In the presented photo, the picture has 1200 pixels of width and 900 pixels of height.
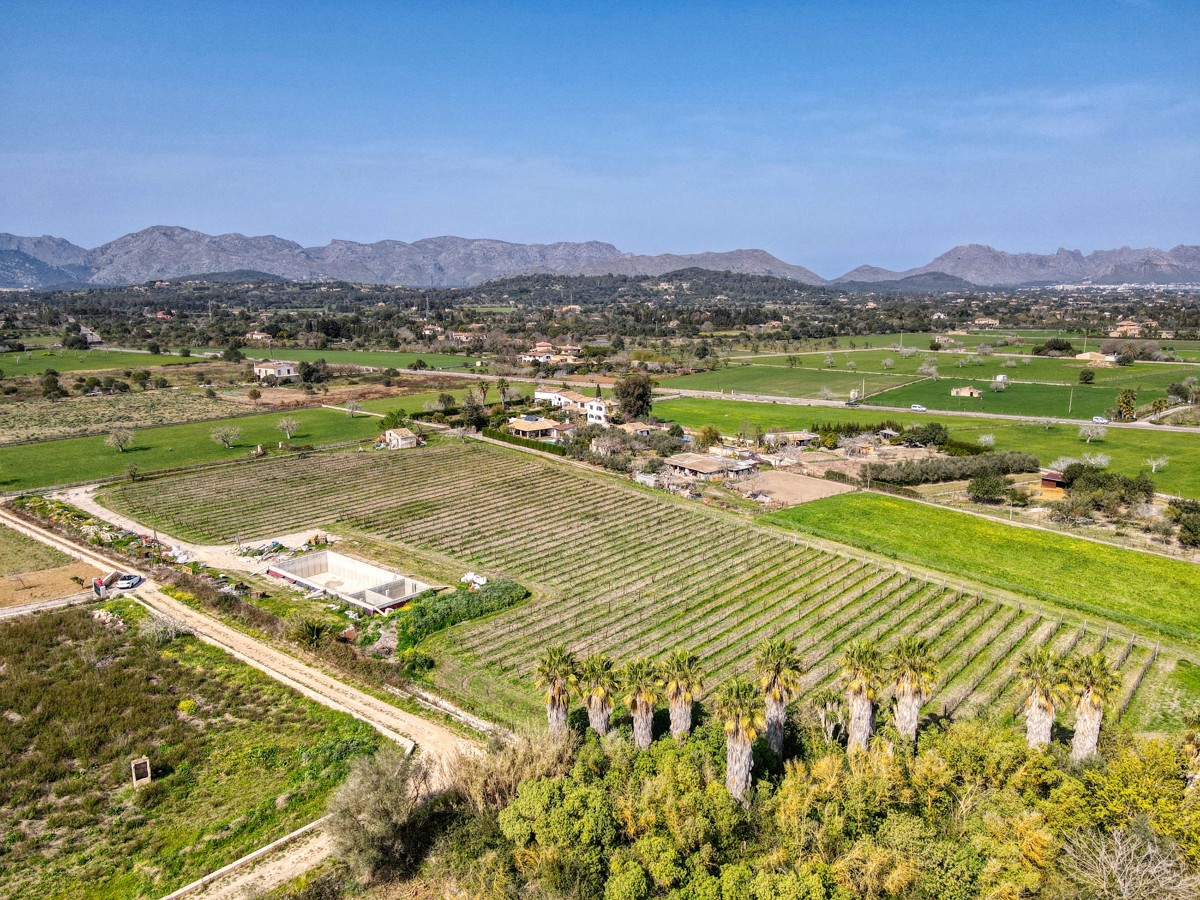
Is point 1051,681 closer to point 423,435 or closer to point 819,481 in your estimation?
point 819,481

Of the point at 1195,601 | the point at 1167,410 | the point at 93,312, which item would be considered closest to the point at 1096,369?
the point at 1167,410

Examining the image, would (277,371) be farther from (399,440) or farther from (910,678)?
(910,678)

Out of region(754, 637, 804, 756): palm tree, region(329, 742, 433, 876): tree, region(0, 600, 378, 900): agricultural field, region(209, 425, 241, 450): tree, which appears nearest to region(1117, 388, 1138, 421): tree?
region(754, 637, 804, 756): palm tree

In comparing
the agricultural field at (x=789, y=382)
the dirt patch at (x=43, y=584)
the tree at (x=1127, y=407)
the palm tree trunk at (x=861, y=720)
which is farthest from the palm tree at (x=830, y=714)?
the agricultural field at (x=789, y=382)

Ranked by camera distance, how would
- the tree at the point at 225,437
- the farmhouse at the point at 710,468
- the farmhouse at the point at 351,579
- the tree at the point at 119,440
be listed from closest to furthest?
the farmhouse at the point at 351,579
the farmhouse at the point at 710,468
the tree at the point at 119,440
the tree at the point at 225,437

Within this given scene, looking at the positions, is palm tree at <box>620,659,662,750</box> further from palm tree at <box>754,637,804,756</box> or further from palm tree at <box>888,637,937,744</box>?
palm tree at <box>888,637,937,744</box>

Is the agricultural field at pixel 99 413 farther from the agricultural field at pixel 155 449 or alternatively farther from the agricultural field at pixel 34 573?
the agricultural field at pixel 34 573

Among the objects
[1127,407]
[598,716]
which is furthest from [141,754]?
[1127,407]
